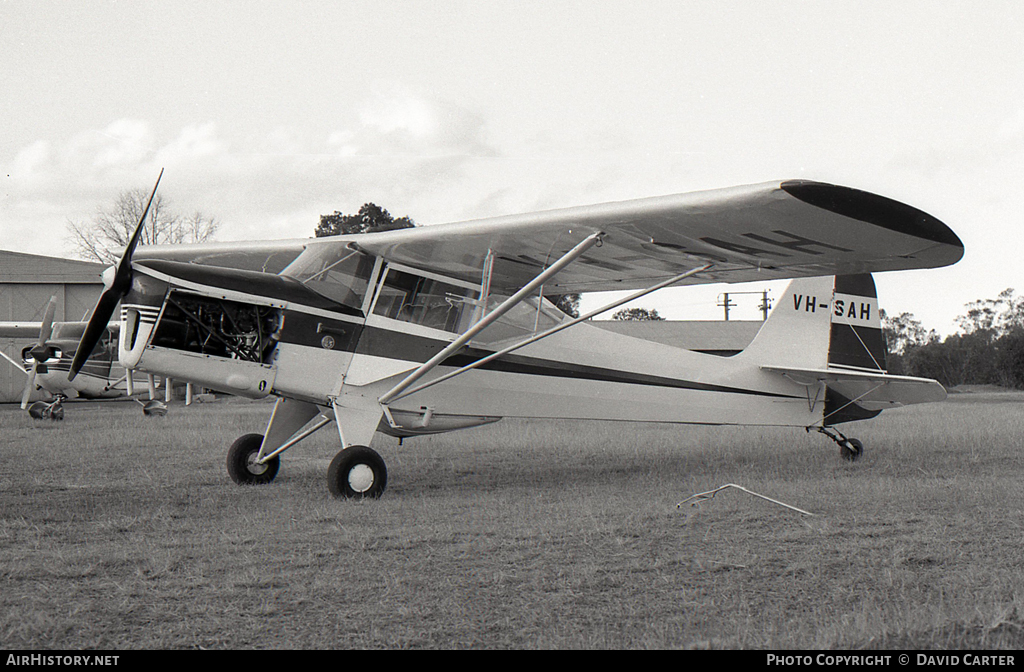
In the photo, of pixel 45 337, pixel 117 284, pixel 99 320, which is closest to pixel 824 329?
pixel 117 284

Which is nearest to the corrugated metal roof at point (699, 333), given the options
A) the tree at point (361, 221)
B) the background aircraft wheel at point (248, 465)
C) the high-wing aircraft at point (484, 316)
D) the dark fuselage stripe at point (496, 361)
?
the tree at point (361, 221)

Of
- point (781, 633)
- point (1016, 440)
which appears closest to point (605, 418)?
point (781, 633)

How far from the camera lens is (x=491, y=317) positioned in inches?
261

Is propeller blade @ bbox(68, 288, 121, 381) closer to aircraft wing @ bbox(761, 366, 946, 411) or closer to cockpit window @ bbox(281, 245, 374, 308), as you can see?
cockpit window @ bbox(281, 245, 374, 308)

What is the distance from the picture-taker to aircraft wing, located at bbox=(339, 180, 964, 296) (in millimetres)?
5119

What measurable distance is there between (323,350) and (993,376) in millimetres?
51541

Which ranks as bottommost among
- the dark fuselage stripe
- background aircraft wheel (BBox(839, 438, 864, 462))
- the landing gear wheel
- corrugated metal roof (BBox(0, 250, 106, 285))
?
the landing gear wheel

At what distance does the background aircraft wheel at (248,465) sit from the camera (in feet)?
24.3

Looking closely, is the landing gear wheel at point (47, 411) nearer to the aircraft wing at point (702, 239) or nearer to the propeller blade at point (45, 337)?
the propeller blade at point (45, 337)

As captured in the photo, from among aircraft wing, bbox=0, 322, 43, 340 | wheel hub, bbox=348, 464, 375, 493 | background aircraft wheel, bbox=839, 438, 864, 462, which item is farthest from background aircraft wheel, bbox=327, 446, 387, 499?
aircraft wing, bbox=0, 322, 43, 340

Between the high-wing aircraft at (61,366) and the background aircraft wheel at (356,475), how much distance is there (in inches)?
447

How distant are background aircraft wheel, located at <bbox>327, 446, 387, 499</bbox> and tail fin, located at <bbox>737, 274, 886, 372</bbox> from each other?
16.2 ft

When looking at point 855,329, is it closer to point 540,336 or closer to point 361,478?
point 540,336

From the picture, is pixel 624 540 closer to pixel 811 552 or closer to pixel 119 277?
pixel 811 552
